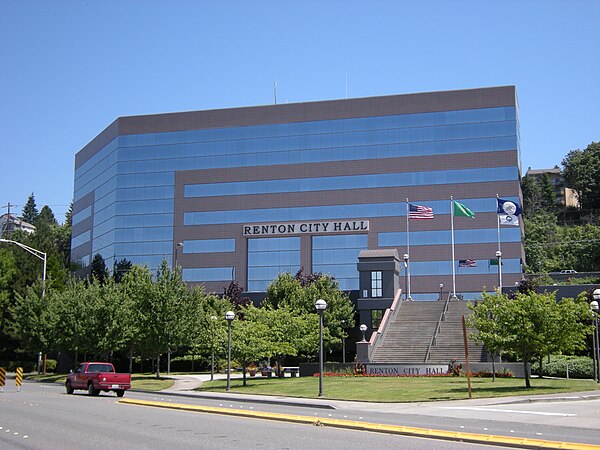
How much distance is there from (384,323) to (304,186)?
37.4m

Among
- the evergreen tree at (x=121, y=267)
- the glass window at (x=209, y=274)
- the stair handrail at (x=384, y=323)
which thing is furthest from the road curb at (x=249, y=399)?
the evergreen tree at (x=121, y=267)

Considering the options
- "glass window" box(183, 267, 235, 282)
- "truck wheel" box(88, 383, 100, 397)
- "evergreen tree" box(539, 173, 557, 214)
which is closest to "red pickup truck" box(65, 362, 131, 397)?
"truck wheel" box(88, 383, 100, 397)

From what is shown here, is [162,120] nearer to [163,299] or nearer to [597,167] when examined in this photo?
[163,299]

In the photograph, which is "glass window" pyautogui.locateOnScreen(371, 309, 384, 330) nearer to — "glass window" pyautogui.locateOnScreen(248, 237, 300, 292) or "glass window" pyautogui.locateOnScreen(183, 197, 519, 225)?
"glass window" pyautogui.locateOnScreen(183, 197, 519, 225)

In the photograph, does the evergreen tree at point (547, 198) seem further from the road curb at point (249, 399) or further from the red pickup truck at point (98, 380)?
the red pickup truck at point (98, 380)

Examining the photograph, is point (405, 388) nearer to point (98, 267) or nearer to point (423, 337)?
point (423, 337)

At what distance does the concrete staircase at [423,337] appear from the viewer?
46562mm

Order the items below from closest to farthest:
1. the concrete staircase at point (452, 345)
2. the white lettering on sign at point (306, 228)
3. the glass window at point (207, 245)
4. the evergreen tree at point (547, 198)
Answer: the concrete staircase at point (452, 345) → the white lettering on sign at point (306, 228) → the glass window at point (207, 245) → the evergreen tree at point (547, 198)

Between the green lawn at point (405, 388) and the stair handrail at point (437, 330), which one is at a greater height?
the stair handrail at point (437, 330)

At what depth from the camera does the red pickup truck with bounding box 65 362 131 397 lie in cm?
3434

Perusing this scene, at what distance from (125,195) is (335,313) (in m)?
45.7

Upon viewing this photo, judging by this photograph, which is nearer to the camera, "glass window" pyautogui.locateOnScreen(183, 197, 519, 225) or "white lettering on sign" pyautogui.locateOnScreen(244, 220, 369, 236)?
"glass window" pyautogui.locateOnScreen(183, 197, 519, 225)

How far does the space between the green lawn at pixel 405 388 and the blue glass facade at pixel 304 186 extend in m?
43.8

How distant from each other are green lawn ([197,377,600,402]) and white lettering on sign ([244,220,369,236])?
144ft
